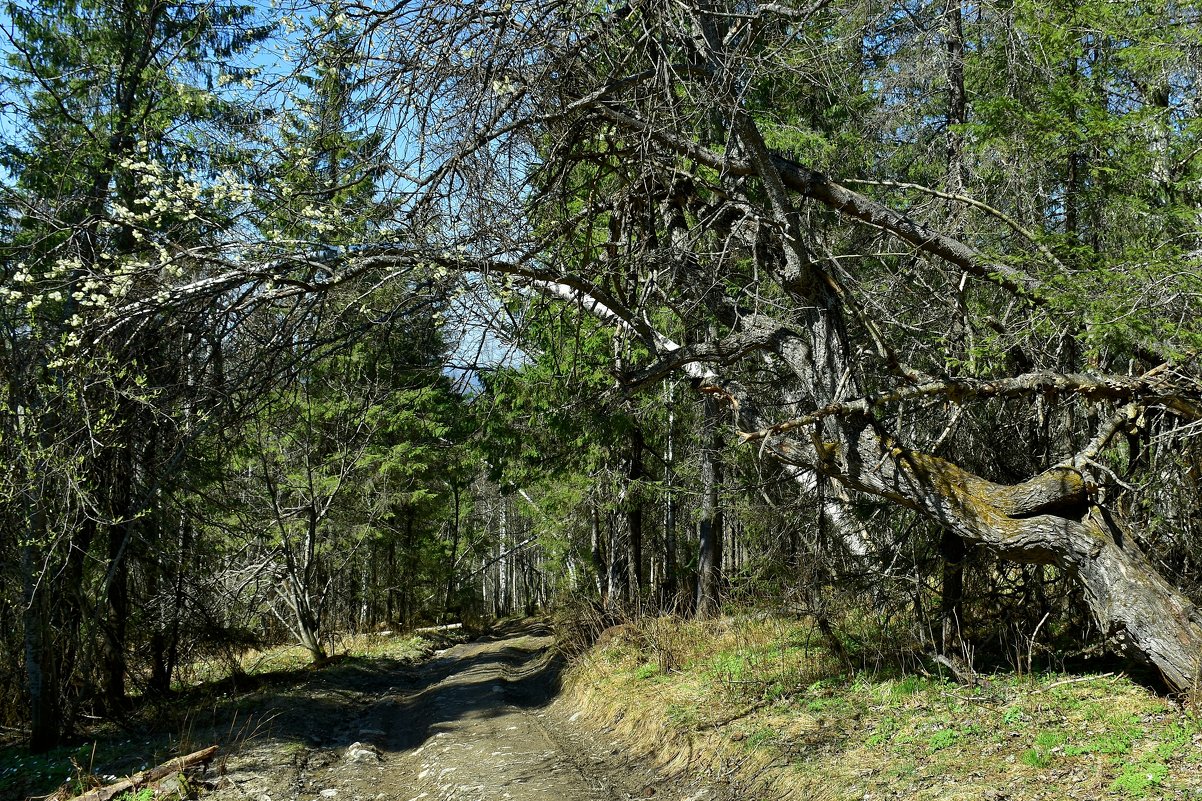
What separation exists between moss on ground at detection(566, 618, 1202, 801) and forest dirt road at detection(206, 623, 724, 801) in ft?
1.55

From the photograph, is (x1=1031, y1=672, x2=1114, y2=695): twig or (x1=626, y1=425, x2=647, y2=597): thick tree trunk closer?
(x1=1031, y1=672, x2=1114, y2=695): twig

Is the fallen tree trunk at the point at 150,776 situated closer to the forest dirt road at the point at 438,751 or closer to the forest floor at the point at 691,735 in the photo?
the forest floor at the point at 691,735

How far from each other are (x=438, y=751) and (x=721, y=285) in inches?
231

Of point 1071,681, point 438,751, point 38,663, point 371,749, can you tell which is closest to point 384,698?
point 371,749

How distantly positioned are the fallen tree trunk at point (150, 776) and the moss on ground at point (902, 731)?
4095mm

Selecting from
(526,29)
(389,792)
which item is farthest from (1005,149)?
(389,792)

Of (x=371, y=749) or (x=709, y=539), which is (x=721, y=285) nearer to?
(x=371, y=749)

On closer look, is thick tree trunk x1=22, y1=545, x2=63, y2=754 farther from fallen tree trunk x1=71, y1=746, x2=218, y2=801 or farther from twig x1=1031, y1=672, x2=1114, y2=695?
twig x1=1031, y1=672, x2=1114, y2=695

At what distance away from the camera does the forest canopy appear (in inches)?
228

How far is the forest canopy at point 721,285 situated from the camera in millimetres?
5793

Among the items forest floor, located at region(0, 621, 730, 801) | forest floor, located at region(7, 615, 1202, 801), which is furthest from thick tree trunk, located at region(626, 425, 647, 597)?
forest floor, located at region(7, 615, 1202, 801)

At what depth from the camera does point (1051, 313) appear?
5621 millimetres

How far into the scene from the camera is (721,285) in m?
7.59

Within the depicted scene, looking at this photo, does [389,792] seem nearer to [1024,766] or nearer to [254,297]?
[254,297]
